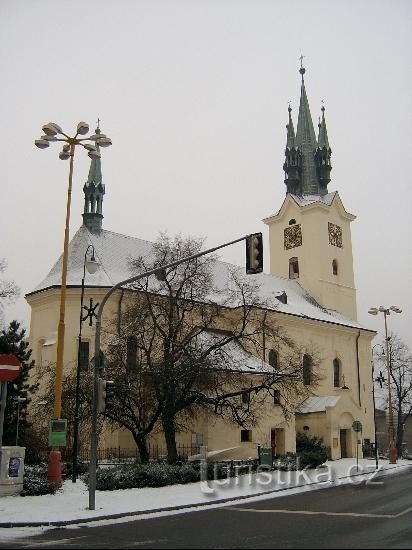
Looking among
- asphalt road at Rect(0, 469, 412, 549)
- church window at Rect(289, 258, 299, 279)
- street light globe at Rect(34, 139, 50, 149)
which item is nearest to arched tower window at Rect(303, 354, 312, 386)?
church window at Rect(289, 258, 299, 279)

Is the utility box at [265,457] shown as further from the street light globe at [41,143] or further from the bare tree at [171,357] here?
the street light globe at [41,143]

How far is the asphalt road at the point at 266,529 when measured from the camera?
10.9 meters

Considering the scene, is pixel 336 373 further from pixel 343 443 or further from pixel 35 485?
pixel 35 485

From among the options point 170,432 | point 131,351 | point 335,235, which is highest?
point 335,235

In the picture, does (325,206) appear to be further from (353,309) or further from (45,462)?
(45,462)

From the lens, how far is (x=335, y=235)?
56.6 m

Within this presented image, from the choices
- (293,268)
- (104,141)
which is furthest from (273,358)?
(104,141)

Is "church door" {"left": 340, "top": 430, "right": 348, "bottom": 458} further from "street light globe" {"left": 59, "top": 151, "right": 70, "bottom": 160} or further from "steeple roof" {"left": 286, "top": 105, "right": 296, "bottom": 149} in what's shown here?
"street light globe" {"left": 59, "top": 151, "right": 70, "bottom": 160}

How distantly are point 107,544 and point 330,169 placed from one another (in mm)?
50773

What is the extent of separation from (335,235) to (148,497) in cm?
4147

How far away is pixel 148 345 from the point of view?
30.0 m

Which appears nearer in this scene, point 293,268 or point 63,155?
point 63,155

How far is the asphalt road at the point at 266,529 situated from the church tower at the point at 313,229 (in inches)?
1454

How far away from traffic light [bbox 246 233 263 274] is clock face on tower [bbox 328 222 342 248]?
140 ft
